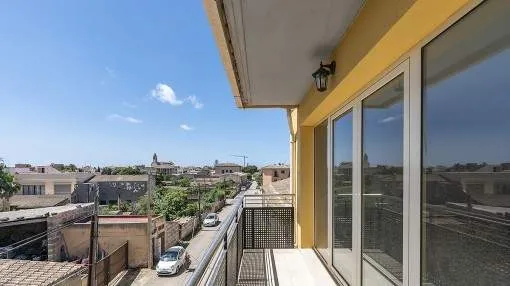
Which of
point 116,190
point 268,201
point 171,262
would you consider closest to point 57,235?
point 171,262

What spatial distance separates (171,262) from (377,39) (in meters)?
16.6

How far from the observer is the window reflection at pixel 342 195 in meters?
3.33

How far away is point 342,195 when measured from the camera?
3.62 metres

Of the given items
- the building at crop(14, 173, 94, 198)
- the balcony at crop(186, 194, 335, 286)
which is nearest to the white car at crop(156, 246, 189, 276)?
the balcony at crop(186, 194, 335, 286)

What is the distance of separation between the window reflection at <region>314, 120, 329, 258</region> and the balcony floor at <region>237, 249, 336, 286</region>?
0.24 m

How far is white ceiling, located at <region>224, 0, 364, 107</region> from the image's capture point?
6.82ft

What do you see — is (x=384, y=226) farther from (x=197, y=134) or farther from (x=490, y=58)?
(x=197, y=134)

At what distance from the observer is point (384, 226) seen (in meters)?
2.37

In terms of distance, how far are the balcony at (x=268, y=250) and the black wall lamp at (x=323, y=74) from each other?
1286 mm

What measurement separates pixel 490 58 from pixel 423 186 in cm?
73

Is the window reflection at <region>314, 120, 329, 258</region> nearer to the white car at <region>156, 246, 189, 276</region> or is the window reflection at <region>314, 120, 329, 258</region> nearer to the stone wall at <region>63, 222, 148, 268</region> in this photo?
the white car at <region>156, 246, 189, 276</region>

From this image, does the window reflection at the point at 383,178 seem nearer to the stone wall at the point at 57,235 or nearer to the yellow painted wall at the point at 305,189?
the yellow painted wall at the point at 305,189

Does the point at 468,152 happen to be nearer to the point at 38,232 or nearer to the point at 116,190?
the point at 38,232

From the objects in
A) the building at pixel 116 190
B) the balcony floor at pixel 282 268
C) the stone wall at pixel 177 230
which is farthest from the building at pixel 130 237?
the building at pixel 116 190
